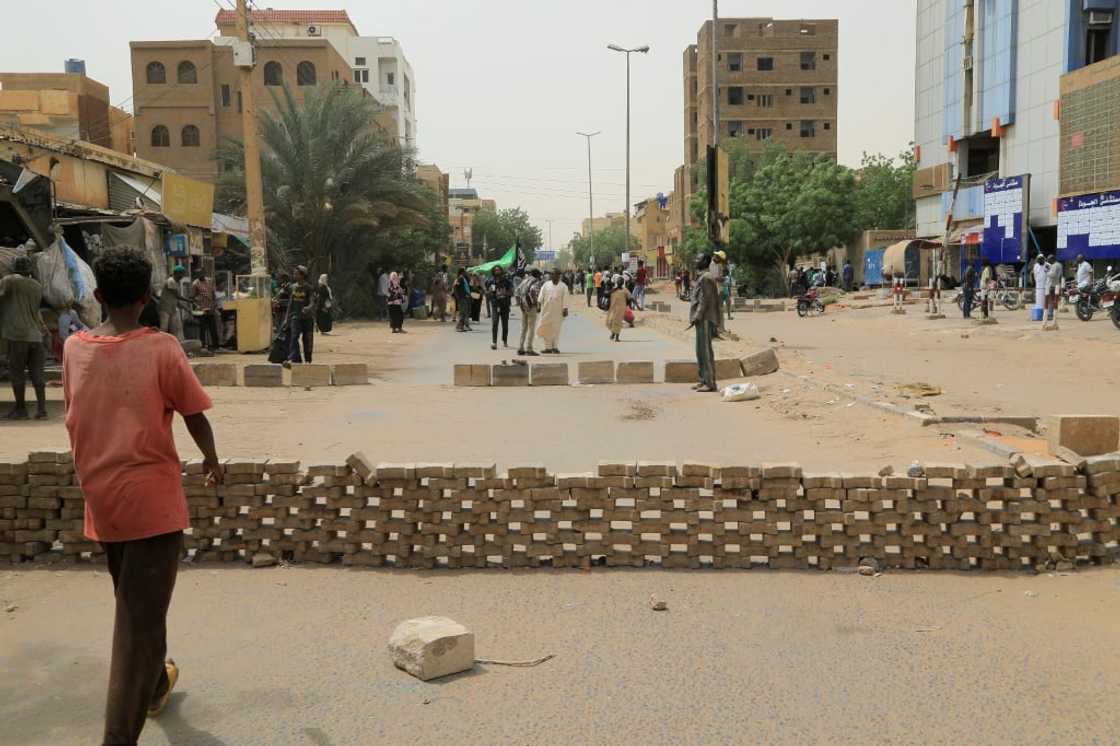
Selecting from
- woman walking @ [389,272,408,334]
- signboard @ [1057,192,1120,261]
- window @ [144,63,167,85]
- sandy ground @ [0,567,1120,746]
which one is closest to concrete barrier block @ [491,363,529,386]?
sandy ground @ [0,567,1120,746]

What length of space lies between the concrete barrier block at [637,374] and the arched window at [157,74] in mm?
47872

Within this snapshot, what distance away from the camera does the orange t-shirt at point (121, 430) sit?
3.14m

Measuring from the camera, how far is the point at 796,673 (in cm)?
399

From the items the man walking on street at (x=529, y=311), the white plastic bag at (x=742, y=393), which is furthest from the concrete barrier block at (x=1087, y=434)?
the man walking on street at (x=529, y=311)

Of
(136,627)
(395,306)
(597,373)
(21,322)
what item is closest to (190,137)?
(395,306)

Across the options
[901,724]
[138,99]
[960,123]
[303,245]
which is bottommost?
[901,724]

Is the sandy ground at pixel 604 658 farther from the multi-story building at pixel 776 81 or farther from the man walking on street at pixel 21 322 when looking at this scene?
the multi-story building at pixel 776 81

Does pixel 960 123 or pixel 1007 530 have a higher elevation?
pixel 960 123

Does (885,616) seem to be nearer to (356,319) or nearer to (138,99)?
(356,319)

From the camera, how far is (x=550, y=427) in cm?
1029

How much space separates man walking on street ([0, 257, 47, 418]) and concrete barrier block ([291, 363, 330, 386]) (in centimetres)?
396

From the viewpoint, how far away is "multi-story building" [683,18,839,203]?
84.1 meters

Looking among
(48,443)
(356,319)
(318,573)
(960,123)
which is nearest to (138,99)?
(356,319)

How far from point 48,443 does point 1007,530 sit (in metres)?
8.15
